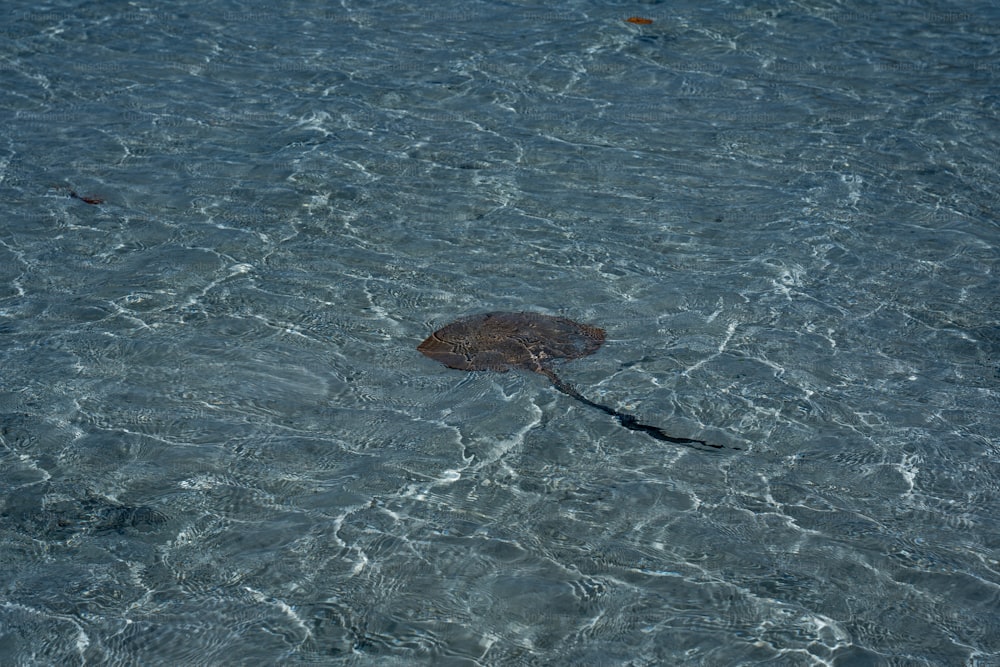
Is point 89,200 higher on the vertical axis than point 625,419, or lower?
lower

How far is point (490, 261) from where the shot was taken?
9359mm

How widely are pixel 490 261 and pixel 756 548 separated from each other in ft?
13.2

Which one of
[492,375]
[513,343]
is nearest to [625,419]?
[492,375]

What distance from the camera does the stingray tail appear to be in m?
7.16

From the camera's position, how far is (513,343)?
26.6ft

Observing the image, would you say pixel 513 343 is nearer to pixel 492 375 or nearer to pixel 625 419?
pixel 492 375

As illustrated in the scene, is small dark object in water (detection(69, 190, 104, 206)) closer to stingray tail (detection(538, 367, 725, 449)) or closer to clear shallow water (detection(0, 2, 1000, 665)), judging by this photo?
clear shallow water (detection(0, 2, 1000, 665))

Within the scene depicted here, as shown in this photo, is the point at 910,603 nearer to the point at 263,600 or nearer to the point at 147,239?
the point at 263,600

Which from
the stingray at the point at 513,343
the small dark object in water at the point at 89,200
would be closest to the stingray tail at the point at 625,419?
the stingray at the point at 513,343

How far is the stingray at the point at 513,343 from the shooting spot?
792cm

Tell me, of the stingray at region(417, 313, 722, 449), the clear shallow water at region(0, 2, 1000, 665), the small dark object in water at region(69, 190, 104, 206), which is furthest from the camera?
the small dark object in water at region(69, 190, 104, 206)

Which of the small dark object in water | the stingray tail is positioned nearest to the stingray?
the stingray tail

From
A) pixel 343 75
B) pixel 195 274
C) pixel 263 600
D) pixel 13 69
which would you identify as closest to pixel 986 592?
pixel 263 600

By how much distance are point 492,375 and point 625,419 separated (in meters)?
1.10
